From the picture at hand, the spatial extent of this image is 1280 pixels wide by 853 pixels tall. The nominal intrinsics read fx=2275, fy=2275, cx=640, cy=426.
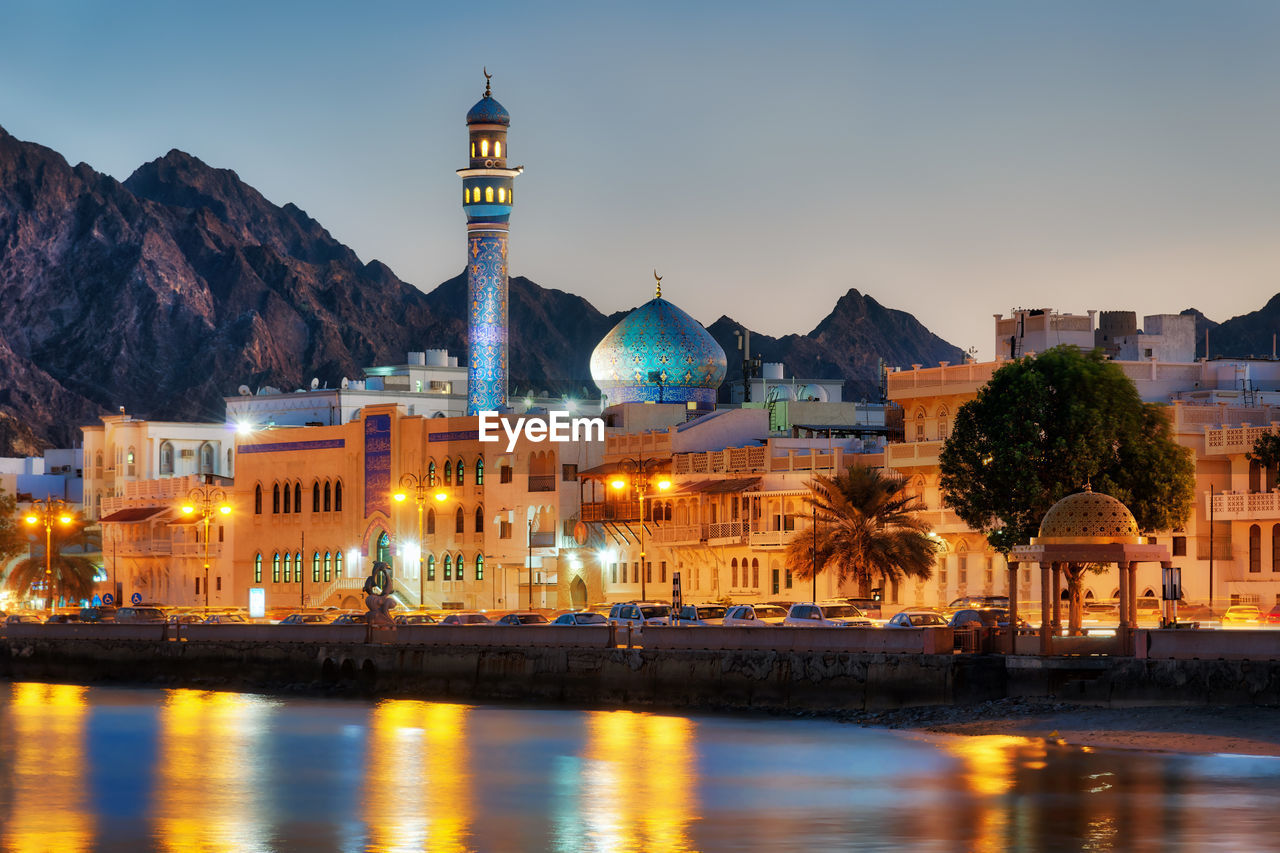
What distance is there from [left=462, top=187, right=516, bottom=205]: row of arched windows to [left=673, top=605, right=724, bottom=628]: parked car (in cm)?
4224

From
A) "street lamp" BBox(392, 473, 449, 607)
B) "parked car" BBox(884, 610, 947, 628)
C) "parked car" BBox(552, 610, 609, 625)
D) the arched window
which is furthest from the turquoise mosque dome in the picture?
"parked car" BBox(884, 610, 947, 628)

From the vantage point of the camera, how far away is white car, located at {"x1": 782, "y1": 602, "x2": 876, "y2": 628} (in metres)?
58.9

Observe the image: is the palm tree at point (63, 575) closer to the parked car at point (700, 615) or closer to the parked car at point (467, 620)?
the parked car at point (467, 620)

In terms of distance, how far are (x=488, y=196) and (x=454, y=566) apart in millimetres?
20986

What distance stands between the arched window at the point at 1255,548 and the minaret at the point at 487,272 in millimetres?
46056

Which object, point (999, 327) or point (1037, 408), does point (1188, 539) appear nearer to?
point (1037, 408)

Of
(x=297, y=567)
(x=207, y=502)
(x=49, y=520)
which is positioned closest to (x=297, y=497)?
(x=297, y=567)

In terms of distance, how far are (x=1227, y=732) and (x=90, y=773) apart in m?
22.9

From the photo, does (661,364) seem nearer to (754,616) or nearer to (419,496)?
(419,496)

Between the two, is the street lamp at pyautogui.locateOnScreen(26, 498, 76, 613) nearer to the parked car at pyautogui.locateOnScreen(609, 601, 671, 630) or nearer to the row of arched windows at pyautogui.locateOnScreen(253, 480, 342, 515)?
the row of arched windows at pyautogui.locateOnScreen(253, 480, 342, 515)

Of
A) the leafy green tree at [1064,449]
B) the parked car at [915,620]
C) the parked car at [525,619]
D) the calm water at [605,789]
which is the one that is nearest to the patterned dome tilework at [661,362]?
the parked car at [525,619]

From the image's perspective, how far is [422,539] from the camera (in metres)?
95.4

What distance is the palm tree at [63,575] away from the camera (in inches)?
4245

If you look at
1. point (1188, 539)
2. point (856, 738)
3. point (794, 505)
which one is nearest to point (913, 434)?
point (794, 505)
